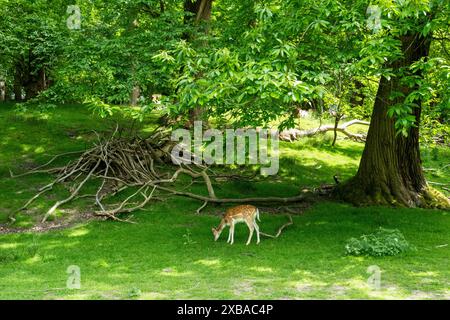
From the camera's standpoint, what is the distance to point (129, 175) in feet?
59.7

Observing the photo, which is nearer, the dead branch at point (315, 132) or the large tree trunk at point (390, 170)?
the large tree trunk at point (390, 170)

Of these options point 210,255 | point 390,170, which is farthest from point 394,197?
point 210,255

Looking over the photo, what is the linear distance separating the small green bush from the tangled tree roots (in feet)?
17.6

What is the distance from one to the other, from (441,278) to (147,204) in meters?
9.80

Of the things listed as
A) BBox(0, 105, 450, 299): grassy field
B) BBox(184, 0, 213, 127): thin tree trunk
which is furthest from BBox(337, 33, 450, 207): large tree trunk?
BBox(184, 0, 213, 127): thin tree trunk

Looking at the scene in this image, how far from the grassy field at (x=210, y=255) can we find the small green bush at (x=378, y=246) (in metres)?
0.21

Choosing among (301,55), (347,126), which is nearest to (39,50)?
(301,55)

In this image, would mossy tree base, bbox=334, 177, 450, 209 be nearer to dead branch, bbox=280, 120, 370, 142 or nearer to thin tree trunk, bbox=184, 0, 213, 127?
thin tree trunk, bbox=184, 0, 213, 127

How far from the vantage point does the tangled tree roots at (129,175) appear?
16752 mm

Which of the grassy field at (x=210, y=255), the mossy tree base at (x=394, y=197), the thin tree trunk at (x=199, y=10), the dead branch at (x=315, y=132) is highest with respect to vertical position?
the thin tree trunk at (x=199, y=10)

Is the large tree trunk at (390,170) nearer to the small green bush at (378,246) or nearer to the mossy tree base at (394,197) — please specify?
the mossy tree base at (394,197)

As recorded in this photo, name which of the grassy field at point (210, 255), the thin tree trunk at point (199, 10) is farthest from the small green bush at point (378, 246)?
the thin tree trunk at point (199, 10)

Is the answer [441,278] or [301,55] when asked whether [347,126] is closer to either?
[301,55]

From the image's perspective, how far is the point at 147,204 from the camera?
1698cm
